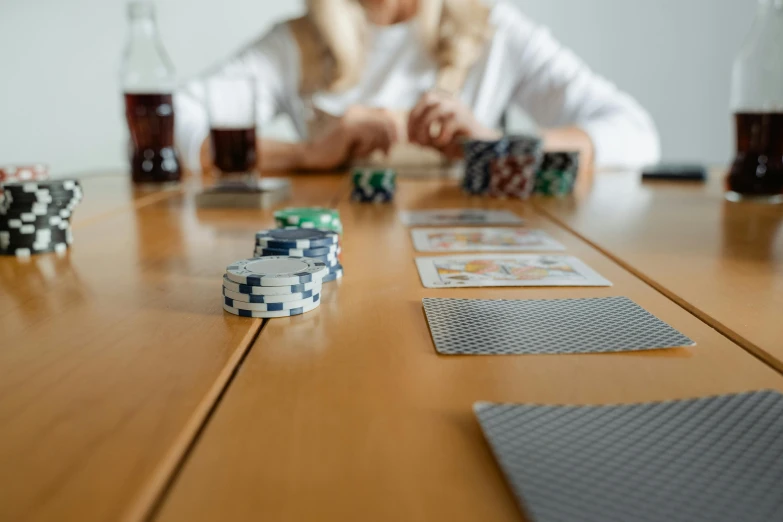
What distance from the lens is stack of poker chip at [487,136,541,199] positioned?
1.81 m

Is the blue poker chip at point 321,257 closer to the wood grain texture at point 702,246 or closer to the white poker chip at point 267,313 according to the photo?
the white poker chip at point 267,313

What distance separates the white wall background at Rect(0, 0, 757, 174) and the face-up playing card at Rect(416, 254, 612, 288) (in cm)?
372

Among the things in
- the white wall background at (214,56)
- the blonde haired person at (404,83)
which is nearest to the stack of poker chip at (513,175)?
the blonde haired person at (404,83)

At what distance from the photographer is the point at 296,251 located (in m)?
0.88

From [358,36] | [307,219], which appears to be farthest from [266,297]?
[358,36]

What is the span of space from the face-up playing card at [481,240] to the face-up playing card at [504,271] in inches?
2.7

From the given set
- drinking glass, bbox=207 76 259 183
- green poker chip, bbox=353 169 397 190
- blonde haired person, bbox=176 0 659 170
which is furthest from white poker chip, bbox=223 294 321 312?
blonde haired person, bbox=176 0 659 170

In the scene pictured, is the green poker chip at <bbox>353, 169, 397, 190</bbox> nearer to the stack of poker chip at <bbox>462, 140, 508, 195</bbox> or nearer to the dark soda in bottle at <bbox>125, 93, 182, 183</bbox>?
the stack of poker chip at <bbox>462, 140, 508, 195</bbox>

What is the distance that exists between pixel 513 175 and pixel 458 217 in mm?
399

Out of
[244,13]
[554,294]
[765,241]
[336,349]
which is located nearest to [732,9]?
[244,13]

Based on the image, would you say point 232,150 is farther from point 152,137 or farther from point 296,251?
point 296,251

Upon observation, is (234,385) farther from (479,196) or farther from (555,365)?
(479,196)

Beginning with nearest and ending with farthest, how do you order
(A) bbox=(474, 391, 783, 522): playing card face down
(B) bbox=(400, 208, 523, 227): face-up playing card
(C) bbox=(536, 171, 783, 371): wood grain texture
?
1. (A) bbox=(474, 391, 783, 522): playing card face down
2. (C) bbox=(536, 171, 783, 371): wood grain texture
3. (B) bbox=(400, 208, 523, 227): face-up playing card

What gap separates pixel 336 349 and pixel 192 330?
170 mm
